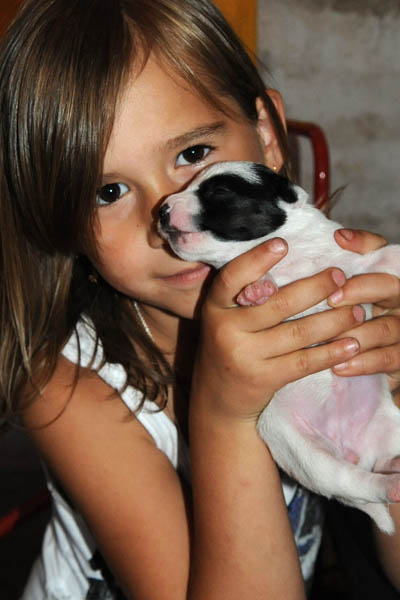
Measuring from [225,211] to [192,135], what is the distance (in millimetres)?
146

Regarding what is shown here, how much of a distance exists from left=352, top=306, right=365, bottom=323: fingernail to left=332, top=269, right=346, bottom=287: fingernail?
0.04 m

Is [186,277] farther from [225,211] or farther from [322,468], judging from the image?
[322,468]

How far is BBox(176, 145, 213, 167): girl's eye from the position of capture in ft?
3.60

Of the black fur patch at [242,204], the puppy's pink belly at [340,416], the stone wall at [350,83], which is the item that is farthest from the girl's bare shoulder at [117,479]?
the stone wall at [350,83]

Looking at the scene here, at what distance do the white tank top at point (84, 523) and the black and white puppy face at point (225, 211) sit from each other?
0.35 meters

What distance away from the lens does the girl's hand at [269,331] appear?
1016 millimetres

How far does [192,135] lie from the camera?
1.08 metres

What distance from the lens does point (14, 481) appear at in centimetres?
244

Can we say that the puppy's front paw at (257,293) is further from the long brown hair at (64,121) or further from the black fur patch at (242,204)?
the long brown hair at (64,121)

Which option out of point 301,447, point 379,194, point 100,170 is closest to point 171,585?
point 301,447

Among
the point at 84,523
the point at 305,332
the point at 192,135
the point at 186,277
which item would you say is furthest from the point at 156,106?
the point at 84,523

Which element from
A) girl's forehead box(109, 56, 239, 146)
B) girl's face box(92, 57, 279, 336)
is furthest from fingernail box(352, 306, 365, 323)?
girl's forehead box(109, 56, 239, 146)

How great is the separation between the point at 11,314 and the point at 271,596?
0.69 meters

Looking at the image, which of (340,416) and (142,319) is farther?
(142,319)
